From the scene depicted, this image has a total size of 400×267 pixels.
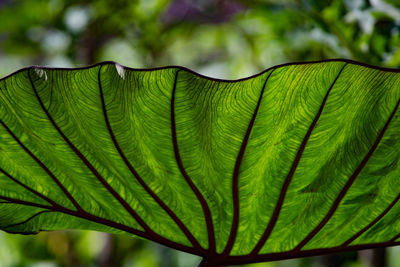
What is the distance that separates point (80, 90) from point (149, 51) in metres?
1.34

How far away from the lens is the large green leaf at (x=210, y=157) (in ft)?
1.73

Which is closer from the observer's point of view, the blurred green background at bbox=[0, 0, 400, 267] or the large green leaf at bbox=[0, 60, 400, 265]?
the large green leaf at bbox=[0, 60, 400, 265]

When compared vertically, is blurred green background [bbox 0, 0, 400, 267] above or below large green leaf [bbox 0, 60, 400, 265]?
above

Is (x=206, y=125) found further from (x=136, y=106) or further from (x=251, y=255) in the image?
(x=251, y=255)

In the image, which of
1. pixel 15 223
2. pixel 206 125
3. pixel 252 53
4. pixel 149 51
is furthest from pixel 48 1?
pixel 206 125

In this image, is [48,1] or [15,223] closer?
[15,223]

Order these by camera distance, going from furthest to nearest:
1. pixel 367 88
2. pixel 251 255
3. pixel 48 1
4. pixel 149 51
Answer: pixel 149 51 < pixel 48 1 < pixel 251 255 < pixel 367 88

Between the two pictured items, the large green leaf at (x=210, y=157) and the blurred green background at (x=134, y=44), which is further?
the blurred green background at (x=134, y=44)

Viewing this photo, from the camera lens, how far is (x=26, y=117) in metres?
0.56

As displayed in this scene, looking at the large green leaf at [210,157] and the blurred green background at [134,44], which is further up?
the blurred green background at [134,44]

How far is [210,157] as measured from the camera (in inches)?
22.8

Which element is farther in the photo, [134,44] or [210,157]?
[134,44]

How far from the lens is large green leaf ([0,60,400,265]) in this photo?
0.53 metres

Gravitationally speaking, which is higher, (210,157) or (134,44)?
(134,44)
